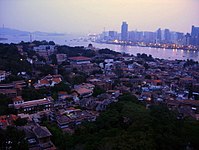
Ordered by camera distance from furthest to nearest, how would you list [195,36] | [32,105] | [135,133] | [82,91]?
[195,36] < [82,91] < [32,105] < [135,133]

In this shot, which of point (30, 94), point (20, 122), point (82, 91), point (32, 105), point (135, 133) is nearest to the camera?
point (135, 133)

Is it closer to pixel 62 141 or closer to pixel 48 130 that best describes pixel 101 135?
pixel 62 141

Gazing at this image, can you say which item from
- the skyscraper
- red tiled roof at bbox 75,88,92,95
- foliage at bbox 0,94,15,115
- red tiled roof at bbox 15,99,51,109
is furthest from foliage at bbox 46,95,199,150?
the skyscraper

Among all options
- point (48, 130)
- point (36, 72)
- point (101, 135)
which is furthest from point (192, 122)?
point (36, 72)

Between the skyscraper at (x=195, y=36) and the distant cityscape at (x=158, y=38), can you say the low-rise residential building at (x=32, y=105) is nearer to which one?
the distant cityscape at (x=158, y=38)

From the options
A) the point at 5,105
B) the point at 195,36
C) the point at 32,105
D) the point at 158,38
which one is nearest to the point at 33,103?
the point at 32,105

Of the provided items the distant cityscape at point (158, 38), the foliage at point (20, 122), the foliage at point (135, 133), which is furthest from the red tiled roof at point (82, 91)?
the distant cityscape at point (158, 38)

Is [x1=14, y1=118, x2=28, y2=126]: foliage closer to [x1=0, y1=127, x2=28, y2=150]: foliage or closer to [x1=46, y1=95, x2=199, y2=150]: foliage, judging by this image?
[x1=46, y1=95, x2=199, y2=150]: foliage

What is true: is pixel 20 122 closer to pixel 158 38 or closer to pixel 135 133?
pixel 135 133

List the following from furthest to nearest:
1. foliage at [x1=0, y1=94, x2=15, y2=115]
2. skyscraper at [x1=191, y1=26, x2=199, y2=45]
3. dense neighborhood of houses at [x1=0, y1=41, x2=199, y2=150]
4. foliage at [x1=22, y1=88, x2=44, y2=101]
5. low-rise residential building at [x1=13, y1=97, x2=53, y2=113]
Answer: skyscraper at [x1=191, y1=26, x2=199, y2=45], foliage at [x1=22, y1=88, x2=44, y2=101], low-rise residential building at [x1=13, y1=97, x2=53, y2=113], foliage at [x1=0, y1=94, x2=15, y2=115], dense neighborhood of houses at [x1=0, y1=41, x2=199, y2=150]
